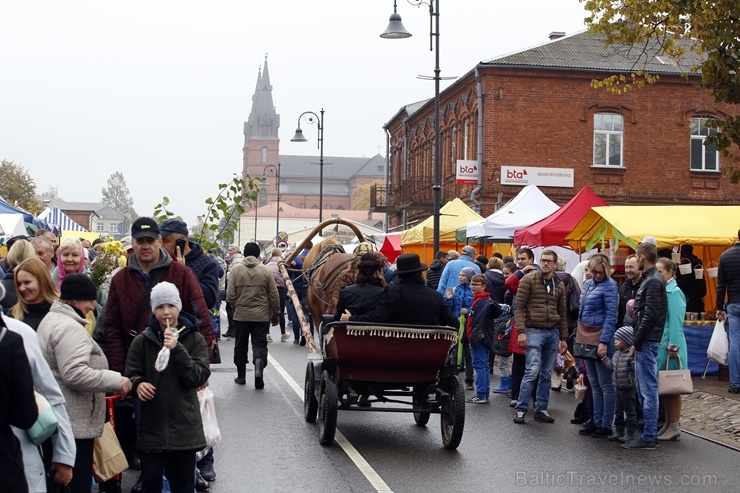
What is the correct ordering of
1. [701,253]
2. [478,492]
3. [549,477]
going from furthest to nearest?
1. [701,253]
2. [549,477]
3. [478,492]

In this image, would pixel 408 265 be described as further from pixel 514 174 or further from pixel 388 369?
pixel 514 174

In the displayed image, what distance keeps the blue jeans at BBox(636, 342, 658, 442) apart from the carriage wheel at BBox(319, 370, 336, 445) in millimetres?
3070

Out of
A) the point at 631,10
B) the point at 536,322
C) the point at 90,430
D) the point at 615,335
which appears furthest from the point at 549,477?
the point at 631,10

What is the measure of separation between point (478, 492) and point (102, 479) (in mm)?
3019

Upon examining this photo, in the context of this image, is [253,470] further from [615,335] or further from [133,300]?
[615,335]

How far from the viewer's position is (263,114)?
569ft

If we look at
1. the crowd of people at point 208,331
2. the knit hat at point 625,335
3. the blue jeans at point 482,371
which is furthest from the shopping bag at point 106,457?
the blue jeans at point 482,371

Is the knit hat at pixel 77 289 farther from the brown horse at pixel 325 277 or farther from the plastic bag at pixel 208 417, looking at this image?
the brown horse at pixel 325 277

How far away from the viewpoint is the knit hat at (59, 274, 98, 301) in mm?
6195

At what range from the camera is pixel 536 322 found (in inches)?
469

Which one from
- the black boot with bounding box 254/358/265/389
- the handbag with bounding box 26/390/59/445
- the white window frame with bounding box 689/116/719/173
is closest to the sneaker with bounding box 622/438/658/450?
the black boot with bounding box 254/358/265/389

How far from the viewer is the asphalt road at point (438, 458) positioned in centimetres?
844

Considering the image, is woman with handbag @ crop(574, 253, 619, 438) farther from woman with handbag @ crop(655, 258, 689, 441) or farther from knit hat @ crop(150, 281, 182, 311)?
knit hat @ crop(150, 281, 182, 311)

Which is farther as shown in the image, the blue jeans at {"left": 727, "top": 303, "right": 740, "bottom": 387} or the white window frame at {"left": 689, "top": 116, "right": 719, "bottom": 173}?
the white window frame at {"left": 689, "top": 116, "right": 719, "bottom": 173}
